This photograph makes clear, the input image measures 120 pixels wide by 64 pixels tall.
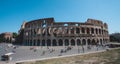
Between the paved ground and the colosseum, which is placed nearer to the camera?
the paved ground

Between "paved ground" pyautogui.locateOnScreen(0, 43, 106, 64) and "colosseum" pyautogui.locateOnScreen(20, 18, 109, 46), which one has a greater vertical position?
"colosseum" pyautogui.locateOnScreen(20, 18, 109, 46)

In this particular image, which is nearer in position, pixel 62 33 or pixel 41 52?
pixel 41 52

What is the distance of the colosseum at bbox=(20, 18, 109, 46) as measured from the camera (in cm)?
5444

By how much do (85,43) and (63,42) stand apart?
10.5 m

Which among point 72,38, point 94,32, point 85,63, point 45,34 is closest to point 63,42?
point 72,38

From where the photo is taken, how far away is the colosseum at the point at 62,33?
5444 cm

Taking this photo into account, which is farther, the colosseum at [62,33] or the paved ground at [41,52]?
the colosseum at [62,33]

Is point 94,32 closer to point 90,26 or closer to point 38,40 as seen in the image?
point 90,26

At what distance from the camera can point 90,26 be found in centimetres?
5900

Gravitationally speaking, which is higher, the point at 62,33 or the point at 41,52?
the point at 62,33

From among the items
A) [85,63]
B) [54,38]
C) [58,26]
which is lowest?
[85,63]

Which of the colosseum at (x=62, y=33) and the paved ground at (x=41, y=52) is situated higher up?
the colosseum at (x=62, y=33)

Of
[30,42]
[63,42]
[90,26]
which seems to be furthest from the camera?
[30,42]

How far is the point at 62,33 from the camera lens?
54.9 metres
